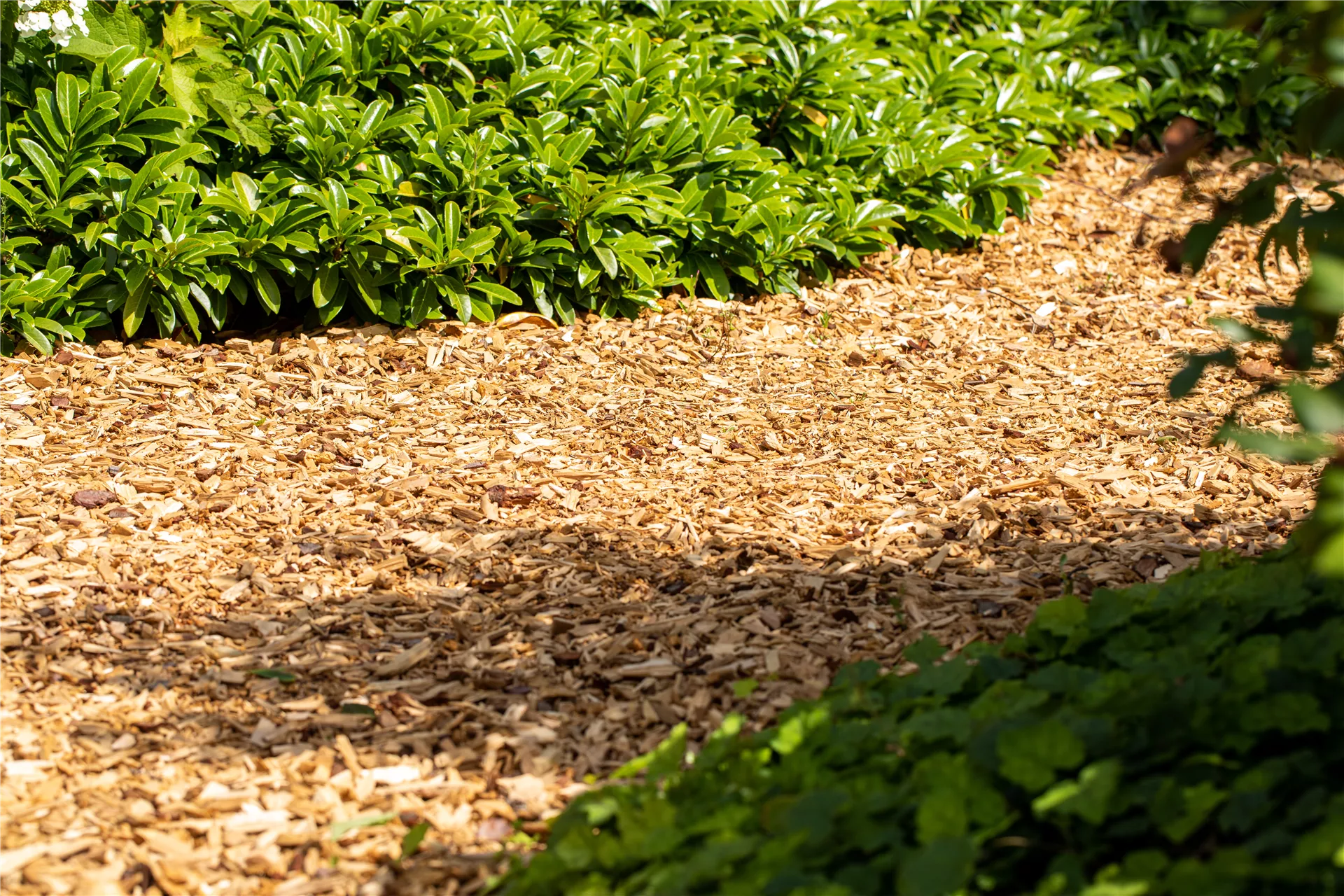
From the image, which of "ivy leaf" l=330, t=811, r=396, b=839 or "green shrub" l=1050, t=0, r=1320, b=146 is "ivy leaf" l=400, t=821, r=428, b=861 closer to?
"ivy leaf" l=330, t=811, r=396, b=839

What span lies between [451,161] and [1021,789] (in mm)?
3162

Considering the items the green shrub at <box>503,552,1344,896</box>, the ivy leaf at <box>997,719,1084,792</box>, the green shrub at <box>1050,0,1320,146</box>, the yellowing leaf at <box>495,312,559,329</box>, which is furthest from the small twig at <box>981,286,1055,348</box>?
the ivy leaf at <box>997,719,1084,792</box>

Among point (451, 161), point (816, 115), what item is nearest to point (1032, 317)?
point (816, 115)

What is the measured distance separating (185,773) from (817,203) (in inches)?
130

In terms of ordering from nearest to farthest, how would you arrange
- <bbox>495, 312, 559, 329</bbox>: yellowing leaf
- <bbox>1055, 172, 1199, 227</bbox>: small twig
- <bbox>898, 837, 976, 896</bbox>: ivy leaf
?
<bbox>898, 837, 976, 896</bbox>: ivy leaf < <bbox>495, 312, 559, 329</bbox>: yellowing leaf < <bbox>1055, 172, 1199, 227</bbox>: small twig

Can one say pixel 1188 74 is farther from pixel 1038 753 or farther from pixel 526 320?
pixel 1038 753

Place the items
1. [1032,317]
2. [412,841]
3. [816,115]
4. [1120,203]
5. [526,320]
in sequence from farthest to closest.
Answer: [1120,203]
[816,115]
[1032,317]
[526,320]
[412,841]

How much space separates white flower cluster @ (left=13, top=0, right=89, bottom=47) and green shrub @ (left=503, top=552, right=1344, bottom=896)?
339 centimetres

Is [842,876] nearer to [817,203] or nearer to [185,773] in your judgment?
[185,773]

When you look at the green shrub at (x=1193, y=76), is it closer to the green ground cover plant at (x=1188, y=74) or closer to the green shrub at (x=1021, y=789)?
the green ground cover plant at (x=1188, y=74)

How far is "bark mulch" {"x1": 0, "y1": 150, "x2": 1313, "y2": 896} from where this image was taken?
7.41 feet

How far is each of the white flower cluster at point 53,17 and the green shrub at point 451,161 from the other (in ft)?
0.10

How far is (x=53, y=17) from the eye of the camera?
3.99m

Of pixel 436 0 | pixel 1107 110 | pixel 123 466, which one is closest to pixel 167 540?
pixel 123 466
